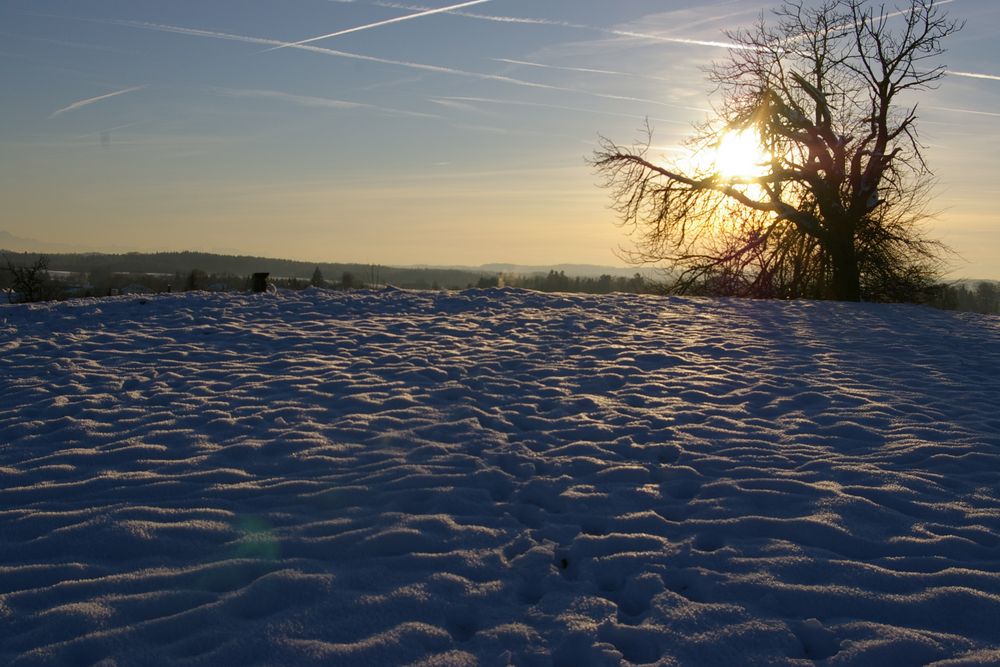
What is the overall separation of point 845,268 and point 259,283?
1545 centimetres

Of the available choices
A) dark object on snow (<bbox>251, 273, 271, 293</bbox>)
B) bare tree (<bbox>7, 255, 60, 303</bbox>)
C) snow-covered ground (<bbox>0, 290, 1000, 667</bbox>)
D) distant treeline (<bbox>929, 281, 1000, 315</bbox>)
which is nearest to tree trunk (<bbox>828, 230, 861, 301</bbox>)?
distant treeline (<bbox>929, 281, 1000, 315</bbox>)

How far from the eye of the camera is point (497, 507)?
4992mm

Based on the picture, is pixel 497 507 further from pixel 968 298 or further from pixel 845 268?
pixel 968 298

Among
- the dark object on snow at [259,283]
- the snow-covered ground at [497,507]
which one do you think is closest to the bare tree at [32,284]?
the dark object on snow at [259,283]

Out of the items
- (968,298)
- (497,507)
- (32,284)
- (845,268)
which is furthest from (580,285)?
(497,507)

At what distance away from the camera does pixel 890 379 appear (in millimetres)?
8602

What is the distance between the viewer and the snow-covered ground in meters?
3.44

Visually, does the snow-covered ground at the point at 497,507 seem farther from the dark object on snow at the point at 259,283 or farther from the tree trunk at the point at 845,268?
the tree trunk at the point at 845,268

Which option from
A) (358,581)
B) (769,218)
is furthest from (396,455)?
(769,218)

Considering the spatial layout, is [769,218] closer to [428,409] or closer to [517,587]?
[428,409]

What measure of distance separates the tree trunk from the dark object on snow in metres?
15.0

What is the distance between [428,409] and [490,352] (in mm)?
2919

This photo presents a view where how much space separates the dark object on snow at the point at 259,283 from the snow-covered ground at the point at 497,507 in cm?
592

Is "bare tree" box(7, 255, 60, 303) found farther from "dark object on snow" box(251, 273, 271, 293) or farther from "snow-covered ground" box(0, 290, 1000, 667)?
"snow-covered ground" box(0, 290, 1000, 667)
